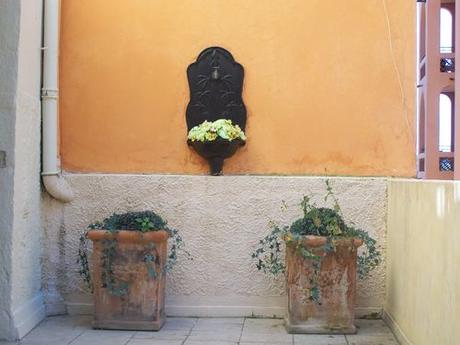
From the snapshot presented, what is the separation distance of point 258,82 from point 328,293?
187 centimetres

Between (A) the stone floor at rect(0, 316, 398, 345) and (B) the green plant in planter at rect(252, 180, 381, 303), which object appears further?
(B) the green plant in planter at rect(252, 180, 381, 303)

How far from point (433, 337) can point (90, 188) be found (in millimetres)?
3053

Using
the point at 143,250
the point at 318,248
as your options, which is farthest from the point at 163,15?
the point at 318,248

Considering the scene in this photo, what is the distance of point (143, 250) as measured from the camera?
15.1 feet

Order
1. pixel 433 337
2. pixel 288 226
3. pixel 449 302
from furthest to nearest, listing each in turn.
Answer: pixel 288 226 → pixel 433 337 → pixel 449 302

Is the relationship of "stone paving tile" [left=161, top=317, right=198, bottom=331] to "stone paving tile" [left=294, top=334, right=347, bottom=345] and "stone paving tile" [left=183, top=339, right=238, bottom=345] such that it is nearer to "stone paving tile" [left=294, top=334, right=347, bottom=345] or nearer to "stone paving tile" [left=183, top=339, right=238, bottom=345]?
"stone paving tile" [left=183, top=339, right=238, bottom=345]

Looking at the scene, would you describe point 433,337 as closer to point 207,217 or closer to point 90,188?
point 207,217

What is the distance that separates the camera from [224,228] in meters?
5.14

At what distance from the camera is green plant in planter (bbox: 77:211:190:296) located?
15.1ft

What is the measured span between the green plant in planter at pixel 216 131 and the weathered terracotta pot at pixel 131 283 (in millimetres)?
872

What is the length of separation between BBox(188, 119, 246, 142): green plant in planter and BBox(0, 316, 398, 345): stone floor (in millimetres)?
1498

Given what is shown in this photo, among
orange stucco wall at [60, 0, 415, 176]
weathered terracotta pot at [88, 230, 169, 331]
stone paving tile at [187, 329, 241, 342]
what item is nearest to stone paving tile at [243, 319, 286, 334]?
stone paving tile at [187, 329, 241, 342]

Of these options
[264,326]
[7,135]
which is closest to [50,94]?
[7,135]

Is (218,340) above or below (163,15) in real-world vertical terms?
below
